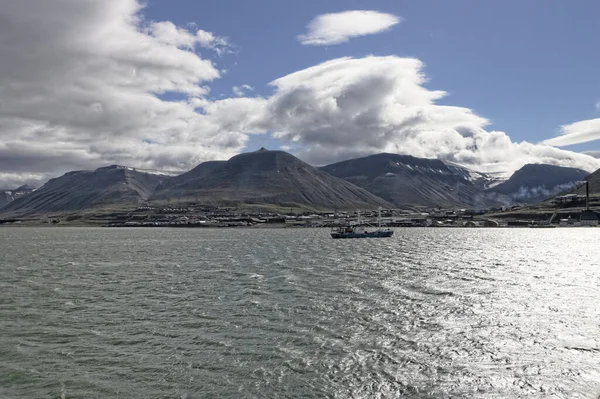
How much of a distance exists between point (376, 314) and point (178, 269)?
Answer: 50987mm

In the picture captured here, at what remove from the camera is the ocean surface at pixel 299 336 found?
2909cm

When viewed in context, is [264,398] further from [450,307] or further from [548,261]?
[548,261]

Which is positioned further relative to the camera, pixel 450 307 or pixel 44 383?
pixel 450 307

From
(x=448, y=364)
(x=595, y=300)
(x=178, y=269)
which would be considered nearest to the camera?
(x=448, y=364)

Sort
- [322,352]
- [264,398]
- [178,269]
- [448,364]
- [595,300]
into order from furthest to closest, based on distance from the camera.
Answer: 1. [178,269]
2. [595,300]
3. [322,352]
4. [448,364]
5. [264,398]

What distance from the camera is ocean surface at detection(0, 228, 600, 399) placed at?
95.5ft

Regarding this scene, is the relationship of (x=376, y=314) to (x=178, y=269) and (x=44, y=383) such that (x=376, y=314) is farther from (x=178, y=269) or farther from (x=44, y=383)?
(x=178, y=269)

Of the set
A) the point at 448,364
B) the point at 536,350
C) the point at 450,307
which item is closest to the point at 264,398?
the point at 448,364

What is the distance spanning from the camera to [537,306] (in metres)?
53.8

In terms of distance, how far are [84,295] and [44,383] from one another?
32.8 metres

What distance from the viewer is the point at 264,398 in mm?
26781

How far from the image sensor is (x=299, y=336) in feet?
130

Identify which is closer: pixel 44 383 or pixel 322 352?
pixel 44 383

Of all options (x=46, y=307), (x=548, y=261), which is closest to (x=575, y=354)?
(x=46, y=307)
